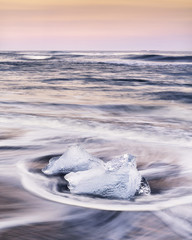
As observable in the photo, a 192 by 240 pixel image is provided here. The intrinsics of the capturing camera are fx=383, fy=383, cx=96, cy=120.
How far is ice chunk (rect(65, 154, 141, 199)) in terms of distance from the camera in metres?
2.66

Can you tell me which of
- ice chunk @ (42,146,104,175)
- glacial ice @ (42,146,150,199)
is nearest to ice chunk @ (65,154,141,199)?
glacial ice @ (42,146,150,199)

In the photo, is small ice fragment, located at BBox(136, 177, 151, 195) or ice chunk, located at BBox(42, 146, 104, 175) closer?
small ice fragment, located at BBox(136, 177, 151, 195)

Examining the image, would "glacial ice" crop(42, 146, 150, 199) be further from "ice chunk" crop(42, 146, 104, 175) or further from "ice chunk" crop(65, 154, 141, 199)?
"ice chunk" crop(42, 146, 104, 175)

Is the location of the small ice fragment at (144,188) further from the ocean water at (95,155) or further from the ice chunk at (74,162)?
the ice chunk at (74,162)

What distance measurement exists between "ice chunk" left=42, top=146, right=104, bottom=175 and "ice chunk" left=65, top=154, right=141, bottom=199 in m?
0.30

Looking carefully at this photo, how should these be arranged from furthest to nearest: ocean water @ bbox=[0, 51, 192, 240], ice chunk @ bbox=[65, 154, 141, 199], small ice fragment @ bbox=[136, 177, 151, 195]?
Answer: 1. small ice fragment @ bbox=[136, 177, 151, 195]
2. ice chunk @ bbox=[65, 154, 141, 199]
3. ocean water @ bbox=[0, 51, 192, 240]

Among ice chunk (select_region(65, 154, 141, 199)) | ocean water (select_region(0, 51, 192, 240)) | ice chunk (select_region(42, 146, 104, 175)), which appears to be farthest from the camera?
ice chunk (select_region(42, 146, 104, 175))

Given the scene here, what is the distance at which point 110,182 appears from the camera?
8.79 ft

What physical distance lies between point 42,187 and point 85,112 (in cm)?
488

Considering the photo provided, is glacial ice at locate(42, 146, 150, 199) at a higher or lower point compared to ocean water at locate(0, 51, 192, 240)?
higher

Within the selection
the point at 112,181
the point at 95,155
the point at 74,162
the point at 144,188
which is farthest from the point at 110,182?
the point at 95,155

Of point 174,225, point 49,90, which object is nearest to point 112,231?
point 174,225

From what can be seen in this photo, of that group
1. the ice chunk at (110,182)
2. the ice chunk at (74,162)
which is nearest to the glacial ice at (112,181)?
the ice chunk at (110,182)

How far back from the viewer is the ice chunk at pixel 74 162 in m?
3.11
